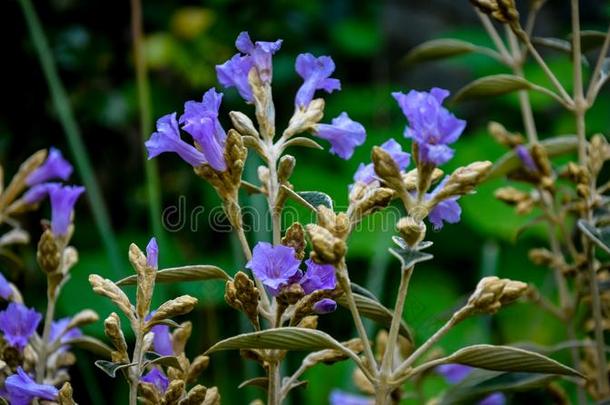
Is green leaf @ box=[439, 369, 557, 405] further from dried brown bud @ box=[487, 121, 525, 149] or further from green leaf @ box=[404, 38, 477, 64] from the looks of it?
green leaf @ box=[404, 38, 477, 64]

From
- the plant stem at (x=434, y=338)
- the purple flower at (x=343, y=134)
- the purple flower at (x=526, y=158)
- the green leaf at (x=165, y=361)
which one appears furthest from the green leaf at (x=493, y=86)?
the green leaf at (x=165, y=361)

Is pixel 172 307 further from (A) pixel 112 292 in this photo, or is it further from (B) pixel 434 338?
(B) pixel 434 338

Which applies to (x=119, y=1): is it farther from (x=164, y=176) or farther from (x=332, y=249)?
(x=332, y=249)

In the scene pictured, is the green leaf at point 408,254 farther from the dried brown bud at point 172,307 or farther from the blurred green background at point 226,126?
the blurred green background at point 226,126

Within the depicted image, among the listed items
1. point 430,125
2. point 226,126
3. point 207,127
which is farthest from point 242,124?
point 226,126

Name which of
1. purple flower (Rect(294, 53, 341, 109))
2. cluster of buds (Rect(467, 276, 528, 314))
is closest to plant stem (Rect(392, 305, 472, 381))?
cluster of buds (Rect(467, 276, 528, 314))

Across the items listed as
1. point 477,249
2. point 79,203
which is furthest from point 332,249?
point 79,203

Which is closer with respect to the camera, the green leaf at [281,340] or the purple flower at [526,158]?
the green leaf at [281,340]
